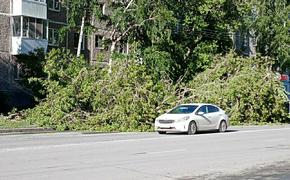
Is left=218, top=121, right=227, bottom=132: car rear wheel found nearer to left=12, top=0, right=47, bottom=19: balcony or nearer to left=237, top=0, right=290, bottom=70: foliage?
left=12, top=0, right=47, bottom=19: balcony

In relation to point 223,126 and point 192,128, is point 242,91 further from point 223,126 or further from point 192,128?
point 192,128

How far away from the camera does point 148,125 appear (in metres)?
29.7

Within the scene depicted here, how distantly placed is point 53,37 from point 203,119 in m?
24.3

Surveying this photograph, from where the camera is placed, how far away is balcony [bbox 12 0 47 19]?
138 feet

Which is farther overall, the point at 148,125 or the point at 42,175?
the point at 148,125

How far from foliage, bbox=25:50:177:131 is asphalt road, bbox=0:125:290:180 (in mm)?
9387

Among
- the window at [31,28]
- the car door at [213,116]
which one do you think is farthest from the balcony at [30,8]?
the car door at [213,116]

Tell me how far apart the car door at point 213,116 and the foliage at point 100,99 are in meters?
4.20

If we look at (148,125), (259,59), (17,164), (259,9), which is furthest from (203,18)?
(17,164)

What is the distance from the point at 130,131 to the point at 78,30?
16.5 meters

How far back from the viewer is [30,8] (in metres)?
42.8

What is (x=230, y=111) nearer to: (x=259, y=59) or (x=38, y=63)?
(x=259, y=59)

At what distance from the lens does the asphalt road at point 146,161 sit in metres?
11.7

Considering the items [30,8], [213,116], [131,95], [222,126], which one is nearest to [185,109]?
[213,116]
